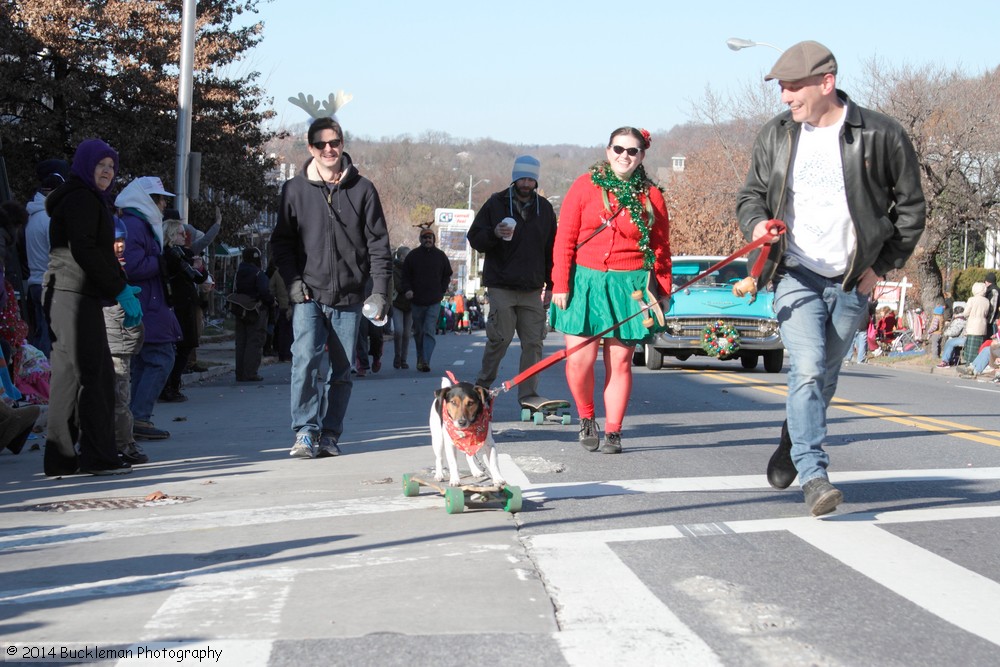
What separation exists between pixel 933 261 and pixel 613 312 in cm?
3210

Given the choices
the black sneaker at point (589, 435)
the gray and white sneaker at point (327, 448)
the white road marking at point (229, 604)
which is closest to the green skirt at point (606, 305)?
the black sneaker at point (589, 435)

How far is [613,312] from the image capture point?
330 inches

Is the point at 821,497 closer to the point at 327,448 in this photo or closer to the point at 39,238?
the point at 327,448

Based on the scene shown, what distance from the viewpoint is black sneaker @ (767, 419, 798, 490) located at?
6.63 m

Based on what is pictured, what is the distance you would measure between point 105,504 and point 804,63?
14.0 ft

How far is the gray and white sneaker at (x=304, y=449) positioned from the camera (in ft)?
28.2

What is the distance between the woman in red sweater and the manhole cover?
2786mm

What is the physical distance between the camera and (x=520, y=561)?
5027 millimetres

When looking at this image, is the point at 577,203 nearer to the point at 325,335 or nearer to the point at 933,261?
the point at 325,335

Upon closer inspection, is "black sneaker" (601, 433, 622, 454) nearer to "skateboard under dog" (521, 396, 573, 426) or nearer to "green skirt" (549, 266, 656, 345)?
"green skirt" (549, 266, 656, 345)

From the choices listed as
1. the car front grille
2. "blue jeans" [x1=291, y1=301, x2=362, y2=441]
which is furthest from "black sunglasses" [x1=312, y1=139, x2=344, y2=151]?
the car front grille

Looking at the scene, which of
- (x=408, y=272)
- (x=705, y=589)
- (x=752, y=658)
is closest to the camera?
(x=752, y=658)

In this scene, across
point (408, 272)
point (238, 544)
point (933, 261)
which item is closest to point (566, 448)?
point (238, 544)

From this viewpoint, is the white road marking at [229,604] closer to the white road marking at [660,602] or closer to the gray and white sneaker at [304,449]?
the white road marking at [660,602]
